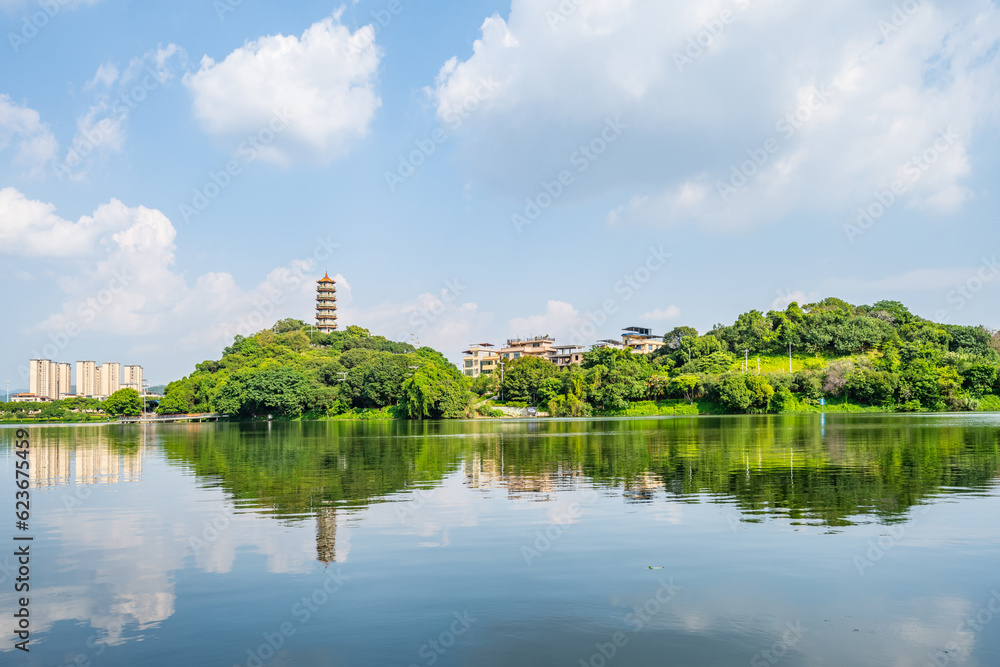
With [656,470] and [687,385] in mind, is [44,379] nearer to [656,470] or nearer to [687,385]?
[687,385]

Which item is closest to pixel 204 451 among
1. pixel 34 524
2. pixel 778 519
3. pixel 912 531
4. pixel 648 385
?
pixel 34 524

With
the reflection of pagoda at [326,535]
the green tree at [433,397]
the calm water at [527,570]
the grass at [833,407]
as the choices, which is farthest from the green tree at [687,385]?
the reflection of pagoda at [326,535]

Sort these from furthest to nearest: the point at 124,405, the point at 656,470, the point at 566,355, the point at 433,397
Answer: the point at 566,355
the point at 124,405
the point at 433,397
the point at 656,470

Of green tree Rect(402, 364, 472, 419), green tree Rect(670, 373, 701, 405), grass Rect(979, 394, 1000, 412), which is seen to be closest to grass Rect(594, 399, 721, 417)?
green tree Rect(670, 373, 701, 405)

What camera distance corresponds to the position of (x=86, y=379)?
192 meters

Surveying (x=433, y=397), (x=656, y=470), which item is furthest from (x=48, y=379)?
(x=656, y=470)

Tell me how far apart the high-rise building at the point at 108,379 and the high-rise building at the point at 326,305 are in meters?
69.3

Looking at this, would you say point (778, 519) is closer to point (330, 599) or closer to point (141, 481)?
point (330, 599)

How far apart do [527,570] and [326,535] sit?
14.8ft

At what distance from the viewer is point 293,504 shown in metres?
17.0

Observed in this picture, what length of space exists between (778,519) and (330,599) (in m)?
8.87

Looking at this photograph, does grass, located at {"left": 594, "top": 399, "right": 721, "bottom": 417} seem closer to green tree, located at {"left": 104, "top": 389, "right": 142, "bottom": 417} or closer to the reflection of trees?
the reflection of trees

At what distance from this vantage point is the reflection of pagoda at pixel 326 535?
1146 cm

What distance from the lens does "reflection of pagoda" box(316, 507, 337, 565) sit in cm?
1146
